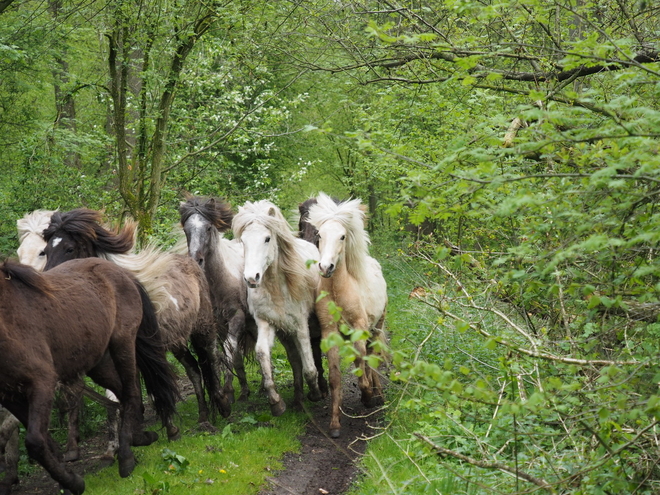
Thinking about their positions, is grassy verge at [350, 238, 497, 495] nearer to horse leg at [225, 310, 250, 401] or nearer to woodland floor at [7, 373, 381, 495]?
woodland floor at [7, 373, 381, 495]

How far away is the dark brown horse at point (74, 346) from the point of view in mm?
5500

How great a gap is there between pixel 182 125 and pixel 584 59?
36.6 ft

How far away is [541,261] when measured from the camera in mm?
3732

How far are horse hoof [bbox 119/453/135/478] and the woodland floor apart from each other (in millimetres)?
549

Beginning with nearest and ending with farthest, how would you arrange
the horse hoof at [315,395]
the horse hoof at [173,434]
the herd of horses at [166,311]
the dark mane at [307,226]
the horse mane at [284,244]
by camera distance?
1. the herd of horses at [166,311]
2. the horse hoof at [173,434]
3. the horse mane at [284,244]
4. the horse hoof at [315,395]
5. the dark mane at [307,226]

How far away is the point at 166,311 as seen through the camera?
8.02 meters

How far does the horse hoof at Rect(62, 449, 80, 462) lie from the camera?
7.37 m

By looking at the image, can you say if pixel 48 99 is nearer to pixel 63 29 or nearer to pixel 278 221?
pixel 63 29

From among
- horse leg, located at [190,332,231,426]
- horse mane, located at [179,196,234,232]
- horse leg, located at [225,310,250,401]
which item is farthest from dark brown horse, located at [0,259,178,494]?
horse mane, located at [179,196,234,232]

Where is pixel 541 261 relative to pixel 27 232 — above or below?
above

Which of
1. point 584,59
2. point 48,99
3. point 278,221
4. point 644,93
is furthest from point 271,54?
point 48,99

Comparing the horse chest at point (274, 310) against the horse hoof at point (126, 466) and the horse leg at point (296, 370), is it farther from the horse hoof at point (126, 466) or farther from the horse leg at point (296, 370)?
the horse hoof at point (126, 466)

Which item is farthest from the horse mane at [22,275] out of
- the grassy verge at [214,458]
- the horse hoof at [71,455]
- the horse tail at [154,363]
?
the horse hoof at [71,455]

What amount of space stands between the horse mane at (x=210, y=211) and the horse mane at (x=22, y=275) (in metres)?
3.49
